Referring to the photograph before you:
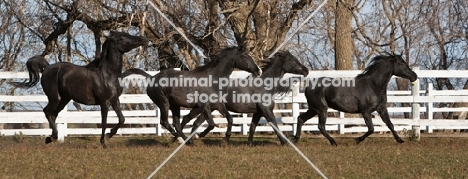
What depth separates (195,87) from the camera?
13.7 metres

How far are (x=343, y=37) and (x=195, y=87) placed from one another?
34.5ft

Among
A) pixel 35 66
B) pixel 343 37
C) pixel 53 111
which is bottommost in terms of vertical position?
pixel 53 111

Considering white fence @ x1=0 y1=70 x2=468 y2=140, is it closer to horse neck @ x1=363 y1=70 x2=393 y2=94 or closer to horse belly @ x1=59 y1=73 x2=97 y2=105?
horse neck @ x1=363 y1=70 x2=393 y2=94

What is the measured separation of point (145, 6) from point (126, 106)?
3741 mm

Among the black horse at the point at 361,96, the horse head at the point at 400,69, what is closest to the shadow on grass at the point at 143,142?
the black horse at the point at 361,96

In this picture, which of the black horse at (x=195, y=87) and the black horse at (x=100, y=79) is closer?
the black horse at (x=100, y=79)

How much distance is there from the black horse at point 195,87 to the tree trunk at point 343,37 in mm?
9261

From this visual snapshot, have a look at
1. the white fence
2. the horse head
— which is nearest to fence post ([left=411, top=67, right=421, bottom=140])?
the white fence

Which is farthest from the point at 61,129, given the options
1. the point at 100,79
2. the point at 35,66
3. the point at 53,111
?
the point at 100,79

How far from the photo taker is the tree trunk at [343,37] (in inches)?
911

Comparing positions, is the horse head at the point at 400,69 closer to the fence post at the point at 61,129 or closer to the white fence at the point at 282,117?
the white fence at the point at 282,117

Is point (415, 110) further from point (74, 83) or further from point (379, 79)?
point (74, 83)

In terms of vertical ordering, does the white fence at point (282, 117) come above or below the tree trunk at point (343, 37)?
below

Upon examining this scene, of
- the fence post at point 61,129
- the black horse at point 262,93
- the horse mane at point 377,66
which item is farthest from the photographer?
the fence post at point 61,129
